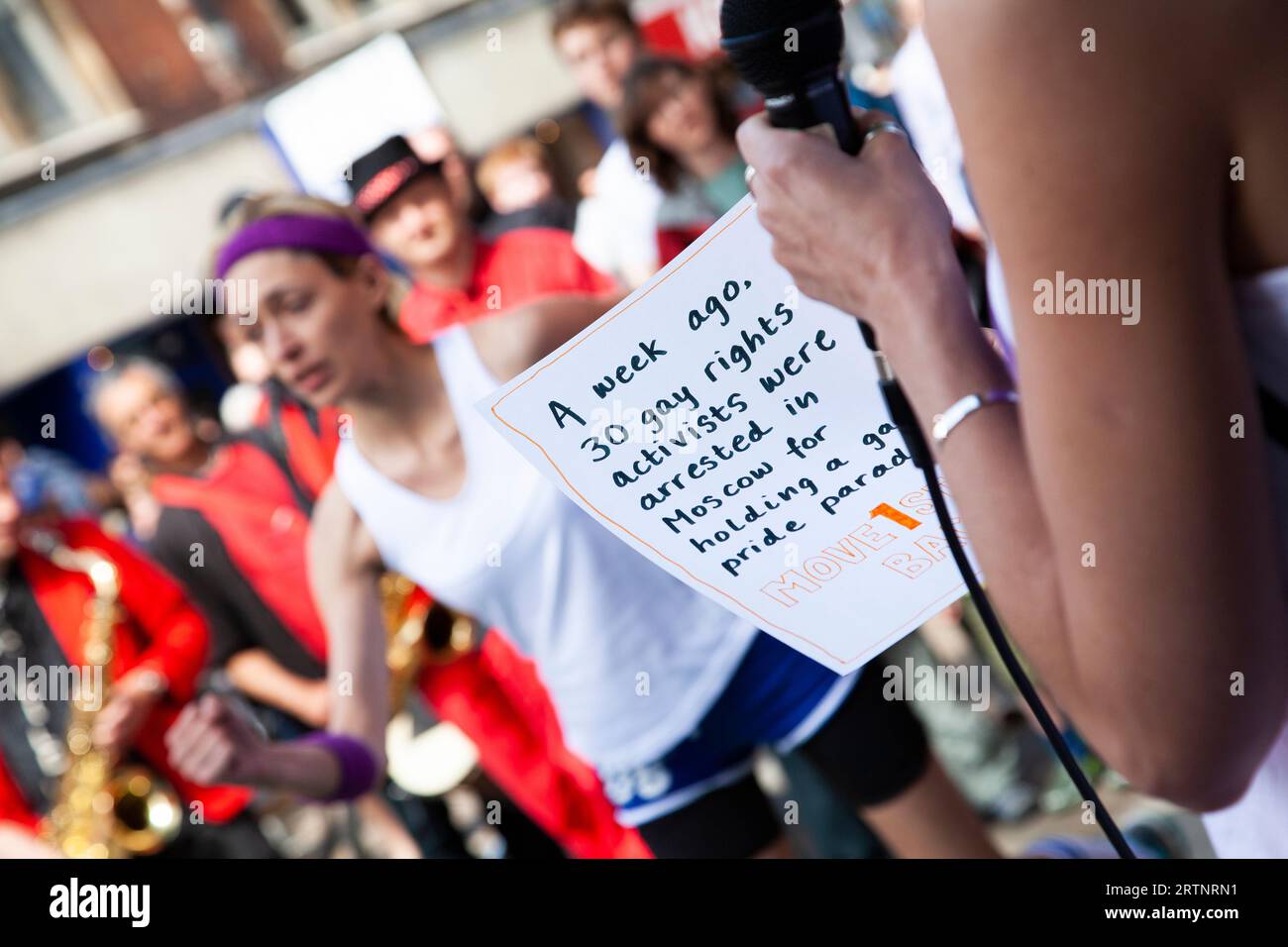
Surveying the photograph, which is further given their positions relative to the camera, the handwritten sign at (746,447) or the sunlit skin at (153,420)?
the sunlit skin at (153,420)

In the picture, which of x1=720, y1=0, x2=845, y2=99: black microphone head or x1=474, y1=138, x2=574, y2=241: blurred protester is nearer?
x1=720, y1=0, x2=845, y2=99: black microphone head

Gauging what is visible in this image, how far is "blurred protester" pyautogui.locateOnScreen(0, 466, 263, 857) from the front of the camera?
2.55 m

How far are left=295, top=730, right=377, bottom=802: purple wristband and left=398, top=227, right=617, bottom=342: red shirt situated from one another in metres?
1.07

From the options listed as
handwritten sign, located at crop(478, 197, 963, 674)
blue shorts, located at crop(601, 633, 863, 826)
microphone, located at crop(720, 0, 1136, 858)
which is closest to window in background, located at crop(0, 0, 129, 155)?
blue shorts, located at crop(601, 633, 863, 826)

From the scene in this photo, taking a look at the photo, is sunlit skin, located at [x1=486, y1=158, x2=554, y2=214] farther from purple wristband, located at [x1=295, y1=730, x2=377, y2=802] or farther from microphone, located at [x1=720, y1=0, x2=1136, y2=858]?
microphone, located at [x1=720, y1=0, x2=1136, y2=858]

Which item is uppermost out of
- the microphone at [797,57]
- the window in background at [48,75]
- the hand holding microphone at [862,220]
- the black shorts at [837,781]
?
the window in background at [48,75]

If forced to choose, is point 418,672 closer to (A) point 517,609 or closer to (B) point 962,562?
(A) point 517,609

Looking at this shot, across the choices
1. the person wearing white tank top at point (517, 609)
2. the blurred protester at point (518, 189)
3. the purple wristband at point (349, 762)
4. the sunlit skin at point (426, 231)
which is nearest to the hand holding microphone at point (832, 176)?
the person wearing white tank top at point (517, 609)

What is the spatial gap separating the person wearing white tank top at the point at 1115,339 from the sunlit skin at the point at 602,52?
2.33m

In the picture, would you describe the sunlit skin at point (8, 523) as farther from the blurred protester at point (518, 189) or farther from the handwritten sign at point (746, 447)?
the handwritten sign at point (746, 447)

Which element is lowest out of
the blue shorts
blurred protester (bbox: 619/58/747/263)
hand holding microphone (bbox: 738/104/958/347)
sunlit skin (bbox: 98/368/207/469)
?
the blue shorts

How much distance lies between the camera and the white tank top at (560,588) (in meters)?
1.53

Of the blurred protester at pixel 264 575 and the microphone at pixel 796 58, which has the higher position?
the microphone at pixel 796 58

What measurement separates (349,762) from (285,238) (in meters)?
0.68
